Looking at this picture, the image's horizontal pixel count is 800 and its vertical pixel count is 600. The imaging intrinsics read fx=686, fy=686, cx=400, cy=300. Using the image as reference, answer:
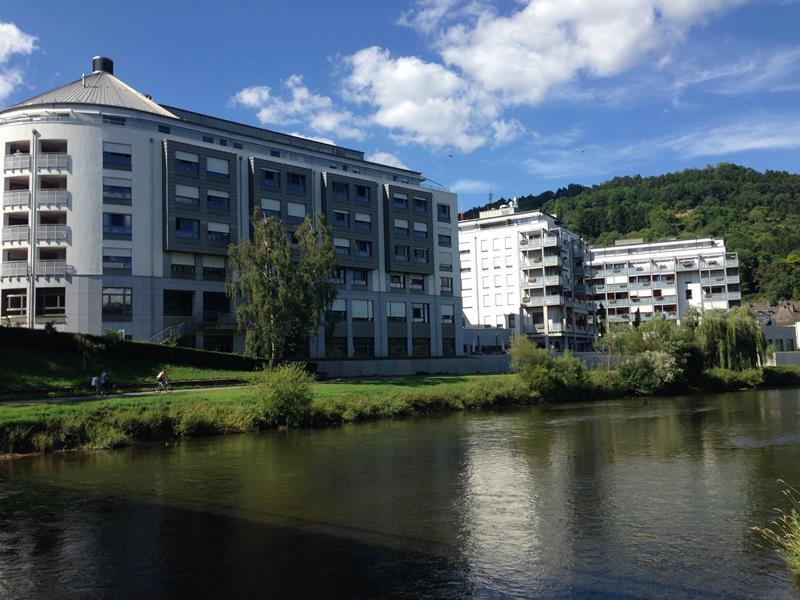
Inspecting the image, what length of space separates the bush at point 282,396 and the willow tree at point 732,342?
4162 cm

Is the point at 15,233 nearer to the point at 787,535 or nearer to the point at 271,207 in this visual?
the point at 271,207

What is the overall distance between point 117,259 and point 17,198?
10235 mm

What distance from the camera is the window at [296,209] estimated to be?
236ft

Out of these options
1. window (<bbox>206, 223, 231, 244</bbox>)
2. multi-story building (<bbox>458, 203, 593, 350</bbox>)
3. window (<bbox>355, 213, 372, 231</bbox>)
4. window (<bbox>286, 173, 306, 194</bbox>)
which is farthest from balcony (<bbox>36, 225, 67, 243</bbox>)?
multi-story building (<bbox>458, 203, 593, 350</bbox>)

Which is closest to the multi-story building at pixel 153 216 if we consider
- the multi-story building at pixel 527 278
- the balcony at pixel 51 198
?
the balcony at pixel 51 198

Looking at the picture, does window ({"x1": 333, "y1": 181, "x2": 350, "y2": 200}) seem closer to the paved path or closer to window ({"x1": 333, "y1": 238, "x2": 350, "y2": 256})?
window ({"x1": 333, "y1": 238, "x2": 350, "y2": 256})

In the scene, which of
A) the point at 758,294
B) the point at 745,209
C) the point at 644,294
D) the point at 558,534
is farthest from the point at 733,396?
the point at 745,209

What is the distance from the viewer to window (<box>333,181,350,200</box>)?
76.5 m

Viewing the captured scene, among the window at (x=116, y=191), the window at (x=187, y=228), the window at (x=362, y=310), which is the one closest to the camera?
the window at (x=116, y=191)

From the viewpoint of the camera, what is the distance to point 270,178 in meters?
71.4

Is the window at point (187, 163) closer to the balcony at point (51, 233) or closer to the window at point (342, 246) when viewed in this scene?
the balcony at point (51, 233)

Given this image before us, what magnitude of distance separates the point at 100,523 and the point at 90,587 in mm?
4887

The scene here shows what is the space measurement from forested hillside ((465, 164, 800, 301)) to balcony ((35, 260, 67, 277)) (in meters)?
100

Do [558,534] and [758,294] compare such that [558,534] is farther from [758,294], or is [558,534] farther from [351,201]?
[758,294]
